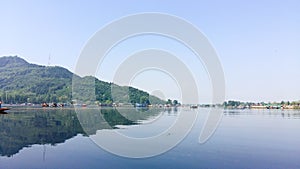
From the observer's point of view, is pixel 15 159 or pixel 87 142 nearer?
pixel 15 159

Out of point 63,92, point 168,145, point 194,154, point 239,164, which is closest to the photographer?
point 239,164

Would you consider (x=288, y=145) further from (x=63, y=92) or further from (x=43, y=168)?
(x=63, y=92)

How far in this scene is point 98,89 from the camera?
634 feet

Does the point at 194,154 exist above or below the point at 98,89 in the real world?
below

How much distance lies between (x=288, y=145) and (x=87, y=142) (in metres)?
20.1

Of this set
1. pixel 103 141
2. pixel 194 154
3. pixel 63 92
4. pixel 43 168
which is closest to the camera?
pixel 43 168

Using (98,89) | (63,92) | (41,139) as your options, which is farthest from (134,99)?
(41,139)

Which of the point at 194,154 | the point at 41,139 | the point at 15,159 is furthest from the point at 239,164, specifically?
the point at 41,139

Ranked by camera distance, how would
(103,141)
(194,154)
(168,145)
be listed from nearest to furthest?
(194,154) → (168,145) → (103,141)

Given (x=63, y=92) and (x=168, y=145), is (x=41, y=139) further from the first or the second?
(x=63, y=92)

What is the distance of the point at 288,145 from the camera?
2508 cm

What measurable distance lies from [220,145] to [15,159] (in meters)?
17.4

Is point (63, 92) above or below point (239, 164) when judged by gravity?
above

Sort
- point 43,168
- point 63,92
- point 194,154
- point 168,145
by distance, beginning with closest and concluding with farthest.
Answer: point 43,168 < point 194,154 < point 168,145 < point 63,92
